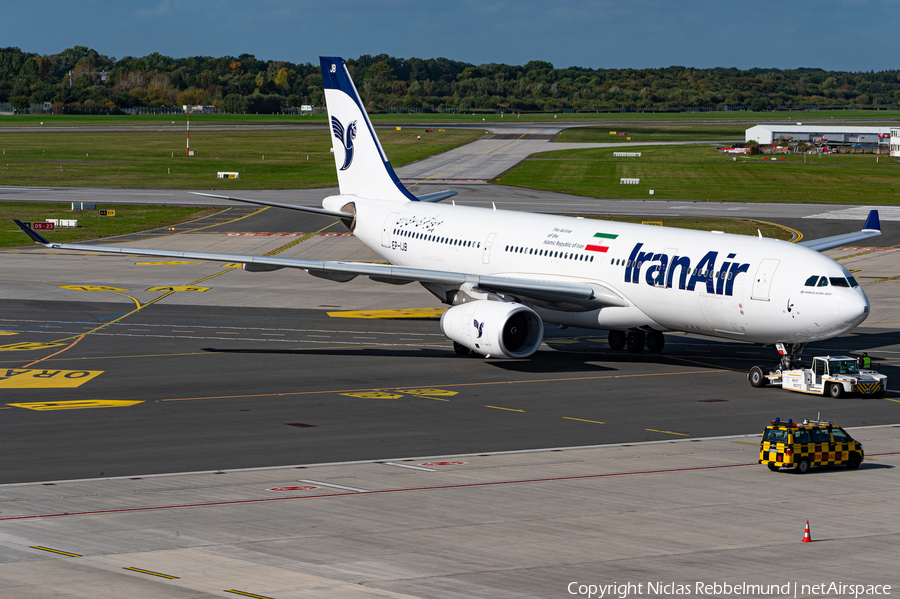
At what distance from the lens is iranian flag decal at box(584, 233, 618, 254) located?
41938 millimetres

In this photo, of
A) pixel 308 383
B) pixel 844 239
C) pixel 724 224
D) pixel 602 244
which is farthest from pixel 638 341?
pixel 724 224

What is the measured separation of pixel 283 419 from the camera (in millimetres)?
32656

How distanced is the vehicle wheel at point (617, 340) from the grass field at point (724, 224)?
36.4 m

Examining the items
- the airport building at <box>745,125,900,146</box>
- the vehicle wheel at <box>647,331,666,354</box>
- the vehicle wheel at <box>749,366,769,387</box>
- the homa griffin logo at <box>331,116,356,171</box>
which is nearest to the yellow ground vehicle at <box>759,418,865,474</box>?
the vehicle wheel at <box>749,366,769,387</box>

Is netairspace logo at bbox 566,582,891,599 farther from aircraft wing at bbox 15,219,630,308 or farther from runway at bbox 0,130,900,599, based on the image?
aircraft wing at bbox 15,219,630,308

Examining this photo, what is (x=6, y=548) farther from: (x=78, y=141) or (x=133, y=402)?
(x=78, y=141)

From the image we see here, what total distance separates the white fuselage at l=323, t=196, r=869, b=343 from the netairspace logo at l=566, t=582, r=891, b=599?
19.4 m

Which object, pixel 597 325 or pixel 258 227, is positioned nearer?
pixel 597 325

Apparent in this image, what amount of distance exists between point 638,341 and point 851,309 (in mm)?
10808

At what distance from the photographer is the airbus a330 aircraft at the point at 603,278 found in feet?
120

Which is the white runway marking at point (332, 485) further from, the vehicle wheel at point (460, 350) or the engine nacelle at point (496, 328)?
the vehicle wheel at point (460, 350)

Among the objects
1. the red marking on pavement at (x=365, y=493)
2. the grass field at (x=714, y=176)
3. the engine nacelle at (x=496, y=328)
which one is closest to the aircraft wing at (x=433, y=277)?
the engine nacelle at (x=496, y=328)

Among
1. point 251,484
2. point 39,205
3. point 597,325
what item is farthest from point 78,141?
point 251,484

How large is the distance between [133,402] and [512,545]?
60.3 feet
